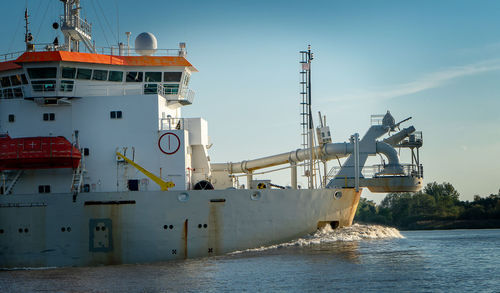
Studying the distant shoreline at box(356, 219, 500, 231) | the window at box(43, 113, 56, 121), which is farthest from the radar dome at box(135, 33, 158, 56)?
the distant shoreline at box(356, 219, 500, 231)

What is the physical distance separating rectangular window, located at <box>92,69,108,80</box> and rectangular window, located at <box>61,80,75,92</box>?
0.96 meters

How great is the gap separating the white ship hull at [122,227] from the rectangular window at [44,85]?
4651mm

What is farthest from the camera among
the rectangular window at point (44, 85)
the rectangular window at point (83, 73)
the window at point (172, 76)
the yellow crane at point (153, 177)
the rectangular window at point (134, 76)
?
the window at point (172, 76)

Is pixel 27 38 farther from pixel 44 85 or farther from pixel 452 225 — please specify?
pixel 452 225

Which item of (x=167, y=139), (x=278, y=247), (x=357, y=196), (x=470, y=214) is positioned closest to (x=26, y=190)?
(x=167, y=139)

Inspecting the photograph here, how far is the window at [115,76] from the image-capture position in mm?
25578

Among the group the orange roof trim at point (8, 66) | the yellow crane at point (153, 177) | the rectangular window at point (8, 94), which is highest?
the orange roof trim at point (8, 66)

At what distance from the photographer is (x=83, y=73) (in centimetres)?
2517

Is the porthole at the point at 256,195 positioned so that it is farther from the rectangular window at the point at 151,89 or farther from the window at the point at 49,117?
the window at the point at 49,117

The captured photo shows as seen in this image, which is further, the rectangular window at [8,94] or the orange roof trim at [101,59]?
the rectangular window at [8,94]

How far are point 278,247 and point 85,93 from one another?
9.95 metres

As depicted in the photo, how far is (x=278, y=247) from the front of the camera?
2330 cm

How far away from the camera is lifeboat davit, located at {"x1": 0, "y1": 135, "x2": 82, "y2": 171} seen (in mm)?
22672

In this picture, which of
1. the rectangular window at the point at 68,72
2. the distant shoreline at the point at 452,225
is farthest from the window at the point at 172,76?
the distant shoreline at the point at 452,225
